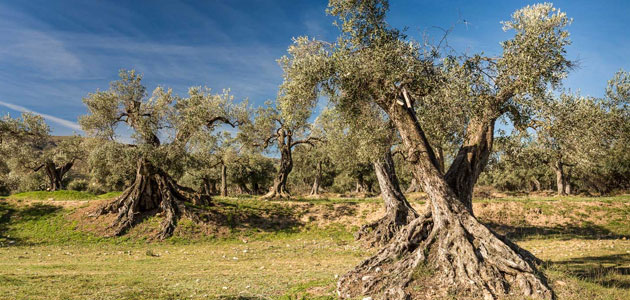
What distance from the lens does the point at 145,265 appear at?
1625cm

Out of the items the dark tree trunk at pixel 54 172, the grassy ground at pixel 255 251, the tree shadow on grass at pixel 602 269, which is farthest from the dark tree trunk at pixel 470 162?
the dark tree trunk at pixel 54 172

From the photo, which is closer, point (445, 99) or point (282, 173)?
point (445, 99)

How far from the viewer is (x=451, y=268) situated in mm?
9258

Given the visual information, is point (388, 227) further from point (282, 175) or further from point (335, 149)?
point (282, 175)

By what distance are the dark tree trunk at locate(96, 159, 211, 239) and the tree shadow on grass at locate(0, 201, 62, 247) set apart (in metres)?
5.25

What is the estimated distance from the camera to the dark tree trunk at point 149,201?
25.9 m

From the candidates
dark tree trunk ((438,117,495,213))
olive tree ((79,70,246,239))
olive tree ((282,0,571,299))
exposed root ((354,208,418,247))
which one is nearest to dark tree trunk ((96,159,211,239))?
olive tree ((79,70,246,239))

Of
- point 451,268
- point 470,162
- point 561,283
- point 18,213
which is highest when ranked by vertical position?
point 470,162

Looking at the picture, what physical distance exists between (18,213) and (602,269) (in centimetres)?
3731

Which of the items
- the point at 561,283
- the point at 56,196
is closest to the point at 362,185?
the point at 56,196

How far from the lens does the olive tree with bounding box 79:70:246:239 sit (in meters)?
25.9

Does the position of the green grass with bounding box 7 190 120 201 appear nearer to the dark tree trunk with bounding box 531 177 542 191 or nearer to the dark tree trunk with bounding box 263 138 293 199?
the dark tree trunk with bounding box 263 138 293 199

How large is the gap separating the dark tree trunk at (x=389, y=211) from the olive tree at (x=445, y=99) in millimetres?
9630

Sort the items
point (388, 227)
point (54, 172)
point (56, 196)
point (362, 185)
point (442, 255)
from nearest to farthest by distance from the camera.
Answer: point (442, 255) → point (388, 227) → point (56, 196) → point (54, 172) → point (362, 185)
